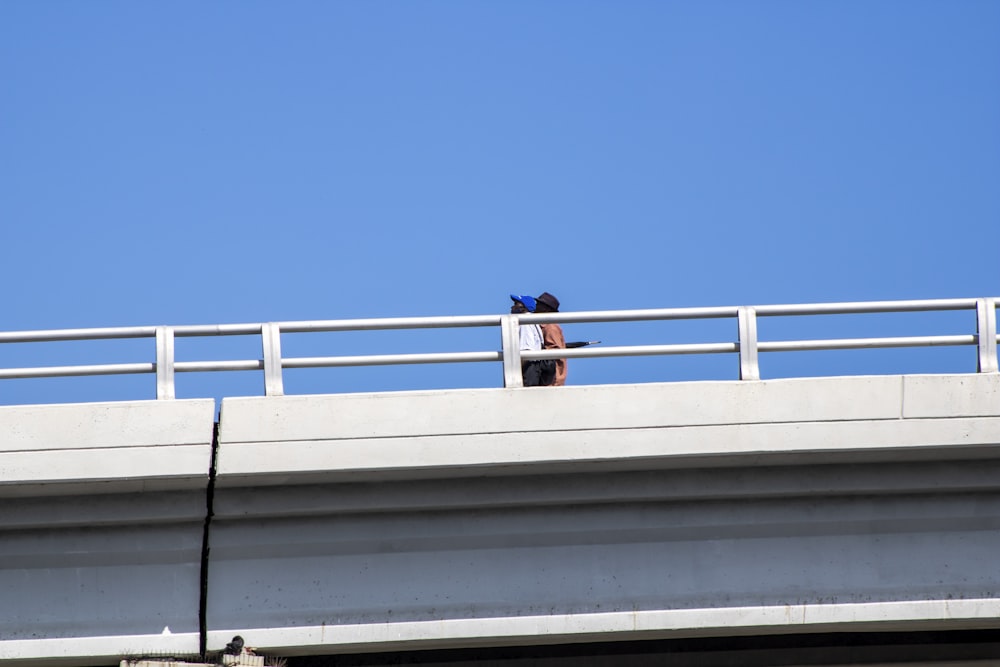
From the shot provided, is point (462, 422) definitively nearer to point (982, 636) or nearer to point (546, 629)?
point (546, 629)

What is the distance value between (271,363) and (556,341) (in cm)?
282

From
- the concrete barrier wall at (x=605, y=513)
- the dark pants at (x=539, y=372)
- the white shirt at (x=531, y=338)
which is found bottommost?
the concrete barrier wall at (x=605, y=513)

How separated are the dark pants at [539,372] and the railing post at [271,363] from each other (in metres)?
2.19

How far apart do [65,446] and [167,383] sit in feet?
3.08

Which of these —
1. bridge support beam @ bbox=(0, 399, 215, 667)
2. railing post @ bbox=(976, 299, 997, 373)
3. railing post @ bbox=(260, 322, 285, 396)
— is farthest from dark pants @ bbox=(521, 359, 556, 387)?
railing post @ bbox=(976, 299, 997, 373)

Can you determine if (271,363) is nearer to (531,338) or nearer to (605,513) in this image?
(531,338)

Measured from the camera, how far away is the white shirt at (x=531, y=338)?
11.8 meters

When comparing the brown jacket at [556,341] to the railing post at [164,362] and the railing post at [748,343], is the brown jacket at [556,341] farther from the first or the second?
the railing post at [164,362]

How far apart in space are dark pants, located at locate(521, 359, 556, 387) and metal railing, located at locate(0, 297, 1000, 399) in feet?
2.16

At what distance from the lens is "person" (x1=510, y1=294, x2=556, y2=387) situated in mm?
11406

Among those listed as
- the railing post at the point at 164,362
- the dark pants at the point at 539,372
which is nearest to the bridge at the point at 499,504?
the railing post at the point at 164,362

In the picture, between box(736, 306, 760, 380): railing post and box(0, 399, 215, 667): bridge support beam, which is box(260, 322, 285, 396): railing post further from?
box(736, 306, 760, 380): railing post

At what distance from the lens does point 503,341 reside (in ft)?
35.4

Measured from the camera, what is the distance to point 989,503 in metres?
11.0
